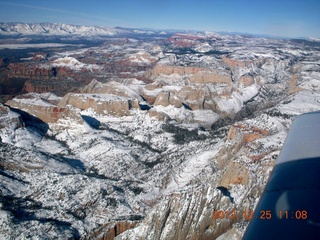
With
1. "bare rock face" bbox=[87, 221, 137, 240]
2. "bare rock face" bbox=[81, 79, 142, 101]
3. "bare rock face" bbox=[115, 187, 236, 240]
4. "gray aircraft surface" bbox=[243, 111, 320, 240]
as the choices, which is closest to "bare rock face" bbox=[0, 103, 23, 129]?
"bare rock face" bbox=[81, 79, 142, 101]

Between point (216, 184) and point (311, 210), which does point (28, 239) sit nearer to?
point (216, 184)

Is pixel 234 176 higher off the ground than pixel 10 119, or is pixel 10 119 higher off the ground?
pixel 234 176

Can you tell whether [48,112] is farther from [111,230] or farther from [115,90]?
[111,230]

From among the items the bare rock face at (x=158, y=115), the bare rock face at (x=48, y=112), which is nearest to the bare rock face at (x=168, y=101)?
the bare rock face at (x=158, y=115)

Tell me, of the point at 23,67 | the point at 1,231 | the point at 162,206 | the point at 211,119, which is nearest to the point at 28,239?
the point at 1,231

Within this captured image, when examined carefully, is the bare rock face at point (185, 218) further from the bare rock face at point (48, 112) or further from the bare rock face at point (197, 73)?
the bare rock face at point (197, 73)

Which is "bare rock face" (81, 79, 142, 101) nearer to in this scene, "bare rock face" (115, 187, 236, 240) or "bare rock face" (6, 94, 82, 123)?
"bare rock face" (6, 94, 82, 123)

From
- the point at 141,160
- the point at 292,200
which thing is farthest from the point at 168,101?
the point at 292,200

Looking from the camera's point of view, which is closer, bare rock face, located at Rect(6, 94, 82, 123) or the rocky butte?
the rocky butte

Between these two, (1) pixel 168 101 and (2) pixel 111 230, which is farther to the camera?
(1) pixel 168 101
